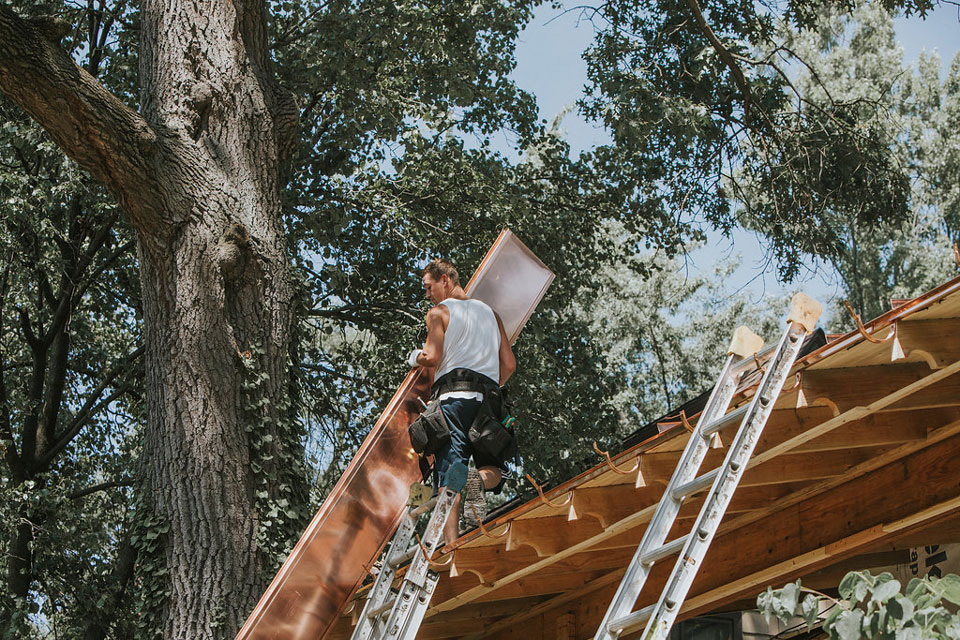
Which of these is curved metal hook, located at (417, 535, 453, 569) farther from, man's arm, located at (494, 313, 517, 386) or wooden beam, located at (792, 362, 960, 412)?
wooden beam, located at (792, 362, 960, 412)

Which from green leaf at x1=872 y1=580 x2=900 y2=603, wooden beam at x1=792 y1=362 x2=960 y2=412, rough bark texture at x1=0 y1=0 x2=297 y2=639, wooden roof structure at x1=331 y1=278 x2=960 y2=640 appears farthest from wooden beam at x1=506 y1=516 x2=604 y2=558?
green leaf at x1=872 y1=580 x2=900 y2=603

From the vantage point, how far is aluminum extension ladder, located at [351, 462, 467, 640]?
405 cm

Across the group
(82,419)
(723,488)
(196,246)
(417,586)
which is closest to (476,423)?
(417,586)

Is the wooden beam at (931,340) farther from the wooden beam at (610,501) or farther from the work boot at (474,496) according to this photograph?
the work boot at (474,496)

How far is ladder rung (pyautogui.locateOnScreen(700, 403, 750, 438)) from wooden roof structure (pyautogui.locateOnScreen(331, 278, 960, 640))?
0.11 meters

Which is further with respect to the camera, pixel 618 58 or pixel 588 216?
pixel 588 216

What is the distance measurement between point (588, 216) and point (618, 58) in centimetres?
181

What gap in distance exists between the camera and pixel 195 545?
17.6 ft

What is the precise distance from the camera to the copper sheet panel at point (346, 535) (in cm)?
478

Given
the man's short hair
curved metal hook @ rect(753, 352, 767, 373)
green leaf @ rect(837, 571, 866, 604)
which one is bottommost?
green leaf @ rect(837, 571, 866, 604)

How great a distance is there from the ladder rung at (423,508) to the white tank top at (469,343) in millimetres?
603

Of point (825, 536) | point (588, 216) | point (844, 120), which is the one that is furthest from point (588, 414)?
point (825, 536)

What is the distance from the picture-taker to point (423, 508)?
477cm

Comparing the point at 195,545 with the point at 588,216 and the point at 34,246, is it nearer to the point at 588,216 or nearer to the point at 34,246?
the point at 34,246
